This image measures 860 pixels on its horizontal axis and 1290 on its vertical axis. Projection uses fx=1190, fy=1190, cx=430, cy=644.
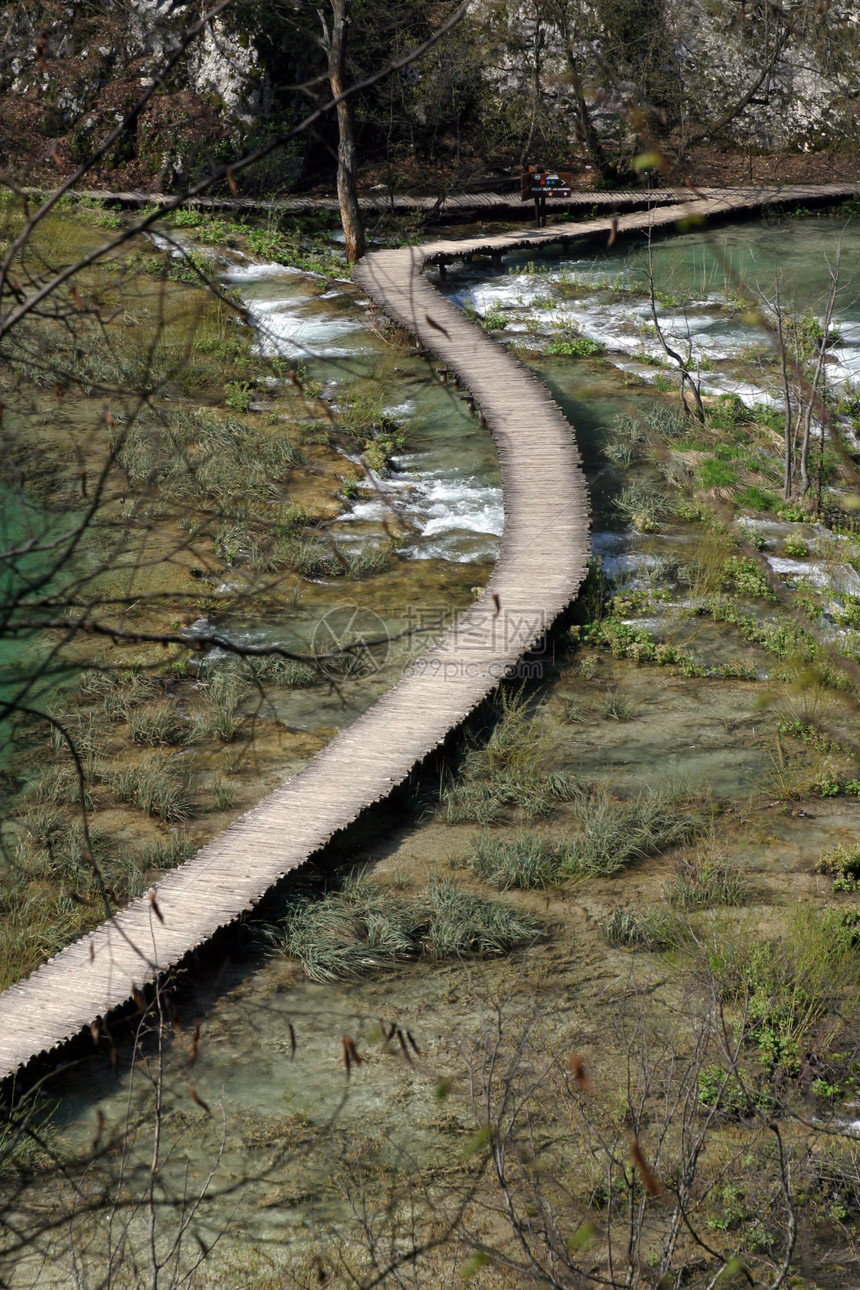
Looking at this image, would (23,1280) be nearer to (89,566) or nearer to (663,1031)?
(663,1031)

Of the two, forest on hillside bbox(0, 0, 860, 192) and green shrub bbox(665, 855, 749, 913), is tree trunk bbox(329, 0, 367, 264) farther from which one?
green shrub bbox(665, 855, 749, 913)

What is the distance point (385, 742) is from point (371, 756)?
7.1 inches

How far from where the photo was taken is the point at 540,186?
58.5 feet

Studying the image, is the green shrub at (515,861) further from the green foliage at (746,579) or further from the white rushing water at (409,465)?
the green foliage at (746,579)

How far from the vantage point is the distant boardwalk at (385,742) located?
562 centimetres

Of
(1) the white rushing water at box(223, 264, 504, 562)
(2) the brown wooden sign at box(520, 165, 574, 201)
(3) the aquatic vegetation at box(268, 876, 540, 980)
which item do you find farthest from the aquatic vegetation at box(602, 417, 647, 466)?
(2) the brown wooden sign at box(520, 165, 574, 201)

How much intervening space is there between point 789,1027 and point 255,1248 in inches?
97.4

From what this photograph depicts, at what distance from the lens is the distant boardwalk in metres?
5.62

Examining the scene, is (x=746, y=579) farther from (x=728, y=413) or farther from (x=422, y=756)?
(x=422, y=756)

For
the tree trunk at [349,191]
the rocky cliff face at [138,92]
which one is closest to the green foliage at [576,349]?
the tree trunk at [349,191]

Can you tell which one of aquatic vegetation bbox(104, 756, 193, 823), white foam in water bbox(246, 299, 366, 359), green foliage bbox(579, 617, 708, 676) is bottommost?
aquatic vegetation bbox(104, 756, 193, 823)

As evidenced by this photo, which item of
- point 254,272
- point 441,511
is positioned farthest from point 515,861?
point 254,272

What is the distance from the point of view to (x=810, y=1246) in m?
4.34

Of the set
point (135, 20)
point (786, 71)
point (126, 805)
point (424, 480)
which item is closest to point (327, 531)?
point (424, 480)
